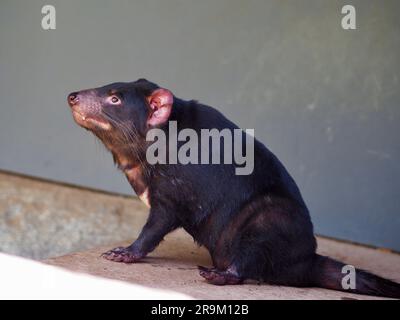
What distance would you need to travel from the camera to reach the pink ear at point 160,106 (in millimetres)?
4195

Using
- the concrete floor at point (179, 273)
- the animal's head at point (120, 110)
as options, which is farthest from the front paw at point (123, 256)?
the animal's head at point (120, 110)

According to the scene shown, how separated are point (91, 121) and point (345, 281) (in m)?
1.70

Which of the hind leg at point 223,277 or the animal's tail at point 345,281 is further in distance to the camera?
the animal's tail at point 345,281

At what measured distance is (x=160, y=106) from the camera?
4211mm

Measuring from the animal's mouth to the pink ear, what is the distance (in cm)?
25

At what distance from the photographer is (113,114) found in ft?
13.7

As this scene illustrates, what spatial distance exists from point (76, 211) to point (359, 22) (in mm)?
3205

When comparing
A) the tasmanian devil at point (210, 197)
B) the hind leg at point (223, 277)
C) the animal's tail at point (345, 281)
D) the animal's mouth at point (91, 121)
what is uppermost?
the animal's mouth at point (91, 121)

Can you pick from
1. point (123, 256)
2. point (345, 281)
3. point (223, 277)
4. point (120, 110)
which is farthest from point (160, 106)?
point (345, 281)

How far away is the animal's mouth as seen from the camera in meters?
4.18

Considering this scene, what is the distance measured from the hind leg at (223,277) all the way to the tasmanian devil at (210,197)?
0.07 metres

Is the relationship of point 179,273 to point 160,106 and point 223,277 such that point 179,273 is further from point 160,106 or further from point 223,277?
point 160,106

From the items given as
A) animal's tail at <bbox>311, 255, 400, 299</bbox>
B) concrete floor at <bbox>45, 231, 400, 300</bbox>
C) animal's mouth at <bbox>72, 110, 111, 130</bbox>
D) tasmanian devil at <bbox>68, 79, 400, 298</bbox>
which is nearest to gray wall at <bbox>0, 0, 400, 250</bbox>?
concrete floor at <bbox>45, 231, 400, 300</bbox>

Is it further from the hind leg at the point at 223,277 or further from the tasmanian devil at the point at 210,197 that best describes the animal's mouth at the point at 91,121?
the hind leg at the point at 223,277
